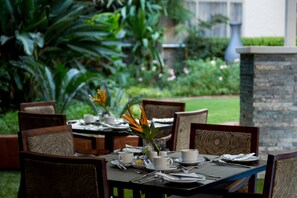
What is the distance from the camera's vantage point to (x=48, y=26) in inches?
393

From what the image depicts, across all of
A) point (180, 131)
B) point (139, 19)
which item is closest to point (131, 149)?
point (180, 131)

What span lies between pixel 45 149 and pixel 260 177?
10.6 ft

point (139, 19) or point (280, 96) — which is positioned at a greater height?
point (139, 19)

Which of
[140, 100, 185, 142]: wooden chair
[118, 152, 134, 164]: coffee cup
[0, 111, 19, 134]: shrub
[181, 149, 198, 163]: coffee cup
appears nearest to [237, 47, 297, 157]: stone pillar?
[140, 100, 185, 142]: wooden chair

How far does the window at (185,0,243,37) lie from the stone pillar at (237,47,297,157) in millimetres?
8723

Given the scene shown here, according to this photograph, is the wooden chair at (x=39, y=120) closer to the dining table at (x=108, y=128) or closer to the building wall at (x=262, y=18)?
the dining table at (x=108, y=128)

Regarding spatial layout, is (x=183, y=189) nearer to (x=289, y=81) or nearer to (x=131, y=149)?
(x=131, y=149)

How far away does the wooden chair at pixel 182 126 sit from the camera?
18.8ft

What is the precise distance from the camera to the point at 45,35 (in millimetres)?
9781

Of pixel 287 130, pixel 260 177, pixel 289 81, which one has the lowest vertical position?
pixel 260 177

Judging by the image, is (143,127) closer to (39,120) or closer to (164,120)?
(39,120)

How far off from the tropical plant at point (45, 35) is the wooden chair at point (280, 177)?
5.97 meters

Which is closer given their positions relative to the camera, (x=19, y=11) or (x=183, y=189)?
(x=183, y=189)

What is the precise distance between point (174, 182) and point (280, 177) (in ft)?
1.79
